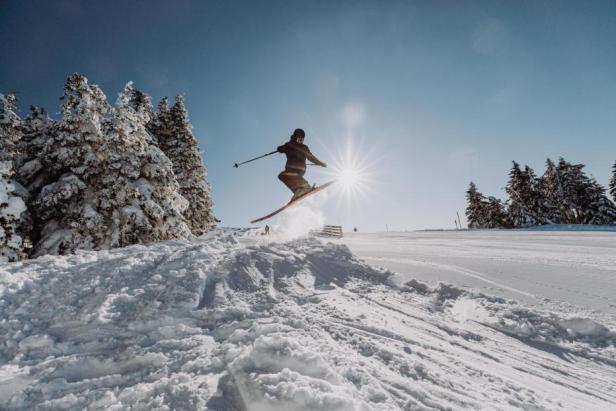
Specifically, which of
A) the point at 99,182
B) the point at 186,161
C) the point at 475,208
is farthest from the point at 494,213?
the point at 99,182

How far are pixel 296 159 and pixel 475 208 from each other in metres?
45.8

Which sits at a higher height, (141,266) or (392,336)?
(141,266)

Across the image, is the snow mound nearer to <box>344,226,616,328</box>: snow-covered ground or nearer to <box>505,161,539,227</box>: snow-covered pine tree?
<box>344,226,616,328</box>: snow-covered ground

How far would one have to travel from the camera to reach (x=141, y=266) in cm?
585

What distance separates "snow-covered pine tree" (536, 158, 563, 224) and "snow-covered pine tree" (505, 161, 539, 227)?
1.44m

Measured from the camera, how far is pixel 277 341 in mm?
2803

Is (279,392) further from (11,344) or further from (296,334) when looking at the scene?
(11,344)

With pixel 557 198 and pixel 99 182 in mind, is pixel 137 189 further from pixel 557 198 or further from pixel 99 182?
pixel 557 198

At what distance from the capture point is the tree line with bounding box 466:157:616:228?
3722cm

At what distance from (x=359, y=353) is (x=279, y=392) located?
106cm

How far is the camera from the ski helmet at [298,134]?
10051mm

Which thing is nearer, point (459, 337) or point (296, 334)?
point (296, 334)

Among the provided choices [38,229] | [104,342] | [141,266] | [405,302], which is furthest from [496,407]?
[38,229]

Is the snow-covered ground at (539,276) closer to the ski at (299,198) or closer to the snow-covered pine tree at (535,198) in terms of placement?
the ski at (299,198)
